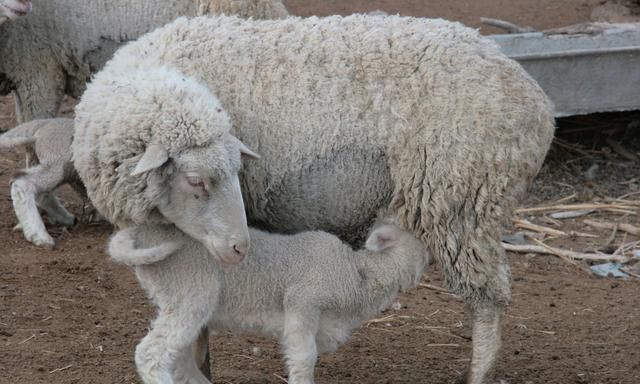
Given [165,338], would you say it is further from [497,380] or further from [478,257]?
[497,380]

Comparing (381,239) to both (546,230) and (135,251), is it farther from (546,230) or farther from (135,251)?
(546,230)

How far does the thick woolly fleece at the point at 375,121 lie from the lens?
4914mm

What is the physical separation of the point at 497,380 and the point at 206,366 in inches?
58.6

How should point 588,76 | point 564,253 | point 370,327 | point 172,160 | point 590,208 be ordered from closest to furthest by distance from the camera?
point 172,160 → point 370,327 → point 564,253 → point 590,208 → point 588,76

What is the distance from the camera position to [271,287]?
4719 millimetres

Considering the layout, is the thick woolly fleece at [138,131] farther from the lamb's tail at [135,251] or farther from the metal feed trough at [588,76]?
the metal feed trough at [588,76]

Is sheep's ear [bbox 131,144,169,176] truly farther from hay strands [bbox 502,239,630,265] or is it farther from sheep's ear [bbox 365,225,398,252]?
hay strands [bbox 502,239,630,265]

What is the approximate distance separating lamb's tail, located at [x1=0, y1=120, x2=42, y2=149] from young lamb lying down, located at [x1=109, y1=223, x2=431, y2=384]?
2.93 meters

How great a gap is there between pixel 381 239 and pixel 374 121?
0.52 m

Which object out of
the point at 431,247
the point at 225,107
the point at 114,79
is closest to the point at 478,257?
the point at 431,247

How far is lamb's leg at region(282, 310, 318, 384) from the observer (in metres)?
4.59

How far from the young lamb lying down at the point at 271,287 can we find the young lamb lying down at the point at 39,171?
280cm

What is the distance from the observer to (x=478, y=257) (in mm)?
5074

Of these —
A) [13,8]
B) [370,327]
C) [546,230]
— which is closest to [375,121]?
[370,327]
